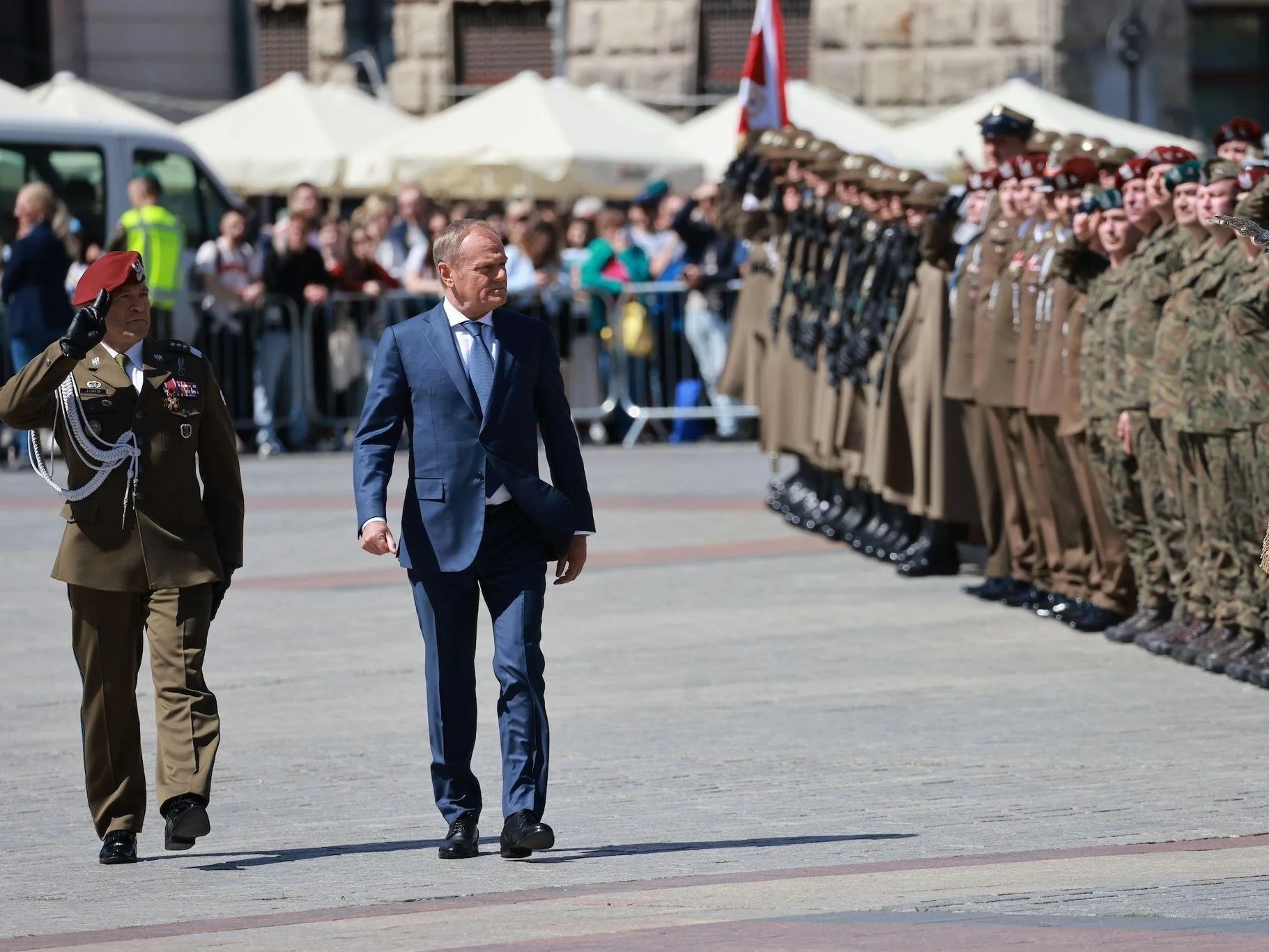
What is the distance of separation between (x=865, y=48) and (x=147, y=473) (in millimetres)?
20572

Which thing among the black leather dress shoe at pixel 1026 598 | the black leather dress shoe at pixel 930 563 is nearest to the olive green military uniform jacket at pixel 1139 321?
the black leather dress shoe at pixel 1026 598

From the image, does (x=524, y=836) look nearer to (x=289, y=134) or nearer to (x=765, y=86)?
(x=765, y=86)

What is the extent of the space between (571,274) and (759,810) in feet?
48.6

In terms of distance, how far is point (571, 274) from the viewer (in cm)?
2275

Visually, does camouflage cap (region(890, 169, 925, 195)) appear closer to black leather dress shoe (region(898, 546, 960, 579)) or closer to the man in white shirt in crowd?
black leather dress shoe (region(898, 546, 960, 579))

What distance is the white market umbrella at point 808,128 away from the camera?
2422 centimetres

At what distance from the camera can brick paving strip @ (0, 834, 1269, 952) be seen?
6125mm

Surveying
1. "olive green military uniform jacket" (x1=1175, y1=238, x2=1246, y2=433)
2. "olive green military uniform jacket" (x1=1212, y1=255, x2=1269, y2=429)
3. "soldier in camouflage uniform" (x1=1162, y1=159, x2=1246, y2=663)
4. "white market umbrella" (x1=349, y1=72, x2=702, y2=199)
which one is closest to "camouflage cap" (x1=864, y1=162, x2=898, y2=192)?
"soldier in camouflage uniform" (x1=1162, y1=159, x2=1246, y2=663)

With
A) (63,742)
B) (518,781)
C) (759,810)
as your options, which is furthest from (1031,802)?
(63,742)

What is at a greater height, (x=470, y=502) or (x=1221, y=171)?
(x=1221, y=171)

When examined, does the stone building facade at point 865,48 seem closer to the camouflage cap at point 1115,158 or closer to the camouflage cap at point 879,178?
the camouflage cap at point 879,178

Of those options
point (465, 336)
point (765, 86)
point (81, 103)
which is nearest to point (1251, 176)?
point (465, 336)

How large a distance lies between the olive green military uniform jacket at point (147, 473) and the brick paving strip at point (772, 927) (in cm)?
139

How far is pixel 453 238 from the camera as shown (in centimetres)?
769
